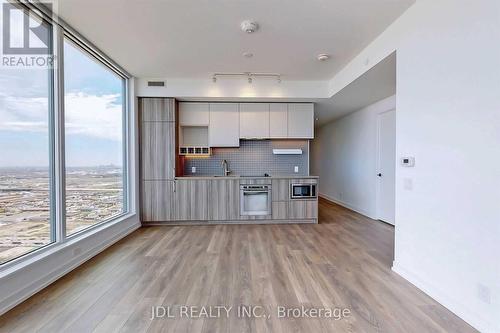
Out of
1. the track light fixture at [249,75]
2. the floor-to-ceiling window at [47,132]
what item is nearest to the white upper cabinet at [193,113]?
the track light fixture at [249,75]

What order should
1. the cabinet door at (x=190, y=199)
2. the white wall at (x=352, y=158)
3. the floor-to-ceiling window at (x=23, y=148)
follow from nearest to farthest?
the floor-to-ceiling window at (x=23, y=148) < the cabinet door at (x=190, y=199) < the white wall at (x=352, y=158)

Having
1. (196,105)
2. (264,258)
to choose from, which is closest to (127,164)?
(196,105)

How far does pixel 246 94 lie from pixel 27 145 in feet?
10.8

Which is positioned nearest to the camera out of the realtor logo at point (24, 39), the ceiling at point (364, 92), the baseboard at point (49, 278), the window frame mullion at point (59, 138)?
the baseboard at point (49, 278)

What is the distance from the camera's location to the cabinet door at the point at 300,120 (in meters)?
4.86

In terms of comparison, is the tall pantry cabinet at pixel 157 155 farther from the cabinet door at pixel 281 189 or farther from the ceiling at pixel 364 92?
the ceiling at pixel 364 92

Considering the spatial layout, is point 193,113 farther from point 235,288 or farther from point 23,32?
point 235,288

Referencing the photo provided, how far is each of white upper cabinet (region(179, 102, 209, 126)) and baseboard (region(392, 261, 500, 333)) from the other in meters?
4.10

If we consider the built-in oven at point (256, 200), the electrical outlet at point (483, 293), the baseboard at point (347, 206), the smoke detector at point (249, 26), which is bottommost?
the baseboard at point (347, 206)

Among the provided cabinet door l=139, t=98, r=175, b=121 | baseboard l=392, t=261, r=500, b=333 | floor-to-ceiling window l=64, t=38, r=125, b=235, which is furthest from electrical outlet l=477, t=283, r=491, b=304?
cabinet door l=139, t=98, r=175, b=121

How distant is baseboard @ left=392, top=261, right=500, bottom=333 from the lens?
5.37 feet

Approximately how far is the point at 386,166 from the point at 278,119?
2381 millimetres

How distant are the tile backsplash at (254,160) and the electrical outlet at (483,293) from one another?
358cm

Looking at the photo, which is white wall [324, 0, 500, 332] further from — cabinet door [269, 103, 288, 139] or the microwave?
cabinet door [269, 103, 288, 139]
